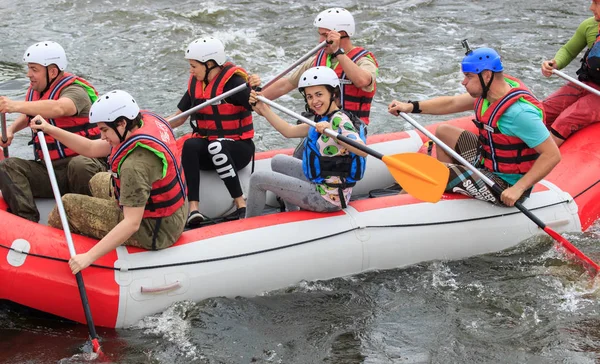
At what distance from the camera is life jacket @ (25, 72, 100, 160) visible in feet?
17.6

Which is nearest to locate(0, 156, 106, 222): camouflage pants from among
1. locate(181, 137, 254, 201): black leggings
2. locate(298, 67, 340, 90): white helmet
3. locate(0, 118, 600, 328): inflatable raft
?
locate(0, 118, 600, 328): inflatable raft

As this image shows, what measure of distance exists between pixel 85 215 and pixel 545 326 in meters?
2.98

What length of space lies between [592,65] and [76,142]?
4.09 m

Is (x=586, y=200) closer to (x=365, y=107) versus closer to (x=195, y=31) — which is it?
(x=365, y=107)

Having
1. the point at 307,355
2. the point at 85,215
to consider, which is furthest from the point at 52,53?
the point at 307,355

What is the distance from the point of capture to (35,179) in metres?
5.47

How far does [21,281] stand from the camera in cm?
482

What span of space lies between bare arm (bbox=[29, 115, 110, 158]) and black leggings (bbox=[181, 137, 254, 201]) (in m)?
0.77

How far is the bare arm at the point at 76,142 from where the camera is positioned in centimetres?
488

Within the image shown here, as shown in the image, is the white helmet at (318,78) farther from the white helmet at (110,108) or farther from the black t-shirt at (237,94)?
the white helmet at (110,108)

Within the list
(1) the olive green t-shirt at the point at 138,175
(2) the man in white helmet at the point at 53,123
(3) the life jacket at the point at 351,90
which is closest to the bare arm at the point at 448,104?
(3) the life jacket at the point at 351,90

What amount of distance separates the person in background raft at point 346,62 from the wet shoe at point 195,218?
88 cm

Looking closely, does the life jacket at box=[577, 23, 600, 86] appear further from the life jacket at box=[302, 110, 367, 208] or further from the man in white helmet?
the man in white helmet

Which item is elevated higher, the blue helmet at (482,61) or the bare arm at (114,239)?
the blue helmet at (482,61)
